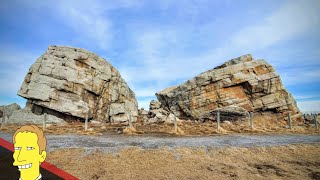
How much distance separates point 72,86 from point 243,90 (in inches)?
1167

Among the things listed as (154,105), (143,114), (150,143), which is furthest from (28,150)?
(154,105)

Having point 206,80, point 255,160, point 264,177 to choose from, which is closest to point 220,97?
point 206,80

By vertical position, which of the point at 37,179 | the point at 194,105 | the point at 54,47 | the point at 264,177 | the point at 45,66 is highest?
the point at 54,47

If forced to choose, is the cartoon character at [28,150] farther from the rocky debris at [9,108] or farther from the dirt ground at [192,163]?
the rocky debris at [9,108]

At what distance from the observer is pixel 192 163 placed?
10.6 meters

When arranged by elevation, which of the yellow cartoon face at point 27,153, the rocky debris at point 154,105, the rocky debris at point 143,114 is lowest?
the yellow cartoon face at point 27,153

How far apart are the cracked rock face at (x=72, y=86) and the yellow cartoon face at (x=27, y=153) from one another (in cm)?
3549

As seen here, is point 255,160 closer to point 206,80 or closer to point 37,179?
point 37,179

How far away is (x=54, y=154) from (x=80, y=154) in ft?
4.37

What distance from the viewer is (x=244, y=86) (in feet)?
127

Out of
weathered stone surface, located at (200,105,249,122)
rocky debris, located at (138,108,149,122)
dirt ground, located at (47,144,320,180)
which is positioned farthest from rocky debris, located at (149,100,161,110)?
dirt ground, located at (47,144,320,180)

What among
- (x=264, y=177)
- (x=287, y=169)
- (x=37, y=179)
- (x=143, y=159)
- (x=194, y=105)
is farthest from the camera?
(x=194, y=105)

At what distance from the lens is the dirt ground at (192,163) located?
9289 millimetres

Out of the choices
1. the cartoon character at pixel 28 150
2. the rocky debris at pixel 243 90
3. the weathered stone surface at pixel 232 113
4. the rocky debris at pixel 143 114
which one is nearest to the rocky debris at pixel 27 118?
the rocky debris at pixel 143 114
